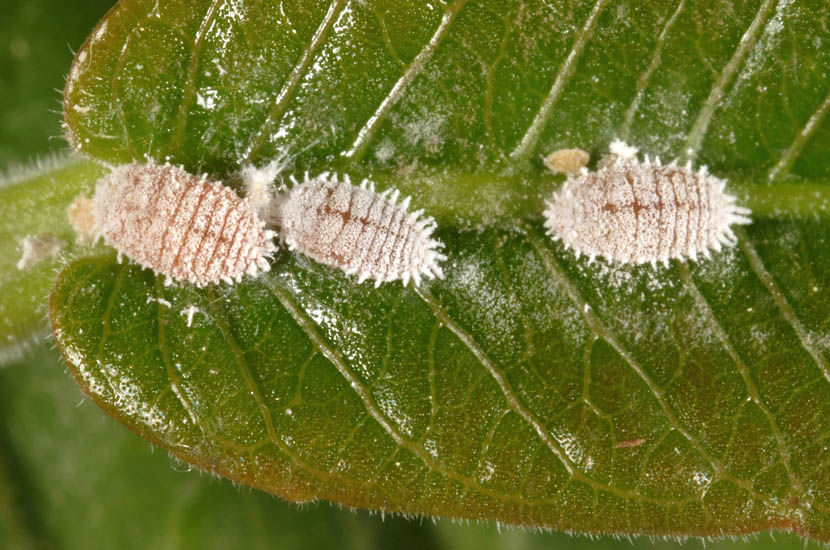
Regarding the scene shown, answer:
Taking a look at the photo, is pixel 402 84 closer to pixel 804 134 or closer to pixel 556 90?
pixel 556 90

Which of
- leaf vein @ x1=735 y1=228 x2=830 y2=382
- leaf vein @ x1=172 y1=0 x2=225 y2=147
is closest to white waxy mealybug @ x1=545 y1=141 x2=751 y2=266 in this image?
leaf vein @ x1=735 y1=228 x2=830 y2=382

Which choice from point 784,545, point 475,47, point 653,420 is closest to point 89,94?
point 475,47

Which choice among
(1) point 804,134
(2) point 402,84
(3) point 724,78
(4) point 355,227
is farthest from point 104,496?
(1) point 804,134

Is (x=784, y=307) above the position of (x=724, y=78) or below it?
below

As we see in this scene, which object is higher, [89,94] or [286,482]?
[89,94]

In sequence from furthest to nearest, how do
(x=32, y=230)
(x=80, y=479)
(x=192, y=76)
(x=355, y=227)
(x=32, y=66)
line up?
(x=32, y=66) → (x=80, y=479) → (x=32, y=230) → (x=355, y=227) → (x=192, y=76)

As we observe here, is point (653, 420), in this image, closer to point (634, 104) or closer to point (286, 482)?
point (634, 104)
